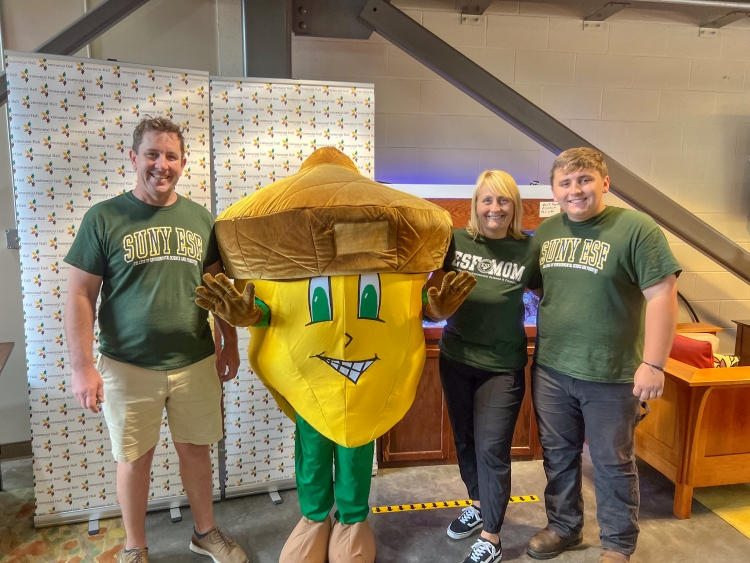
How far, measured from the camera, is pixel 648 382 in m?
1.83

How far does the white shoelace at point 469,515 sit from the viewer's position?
7.63ft

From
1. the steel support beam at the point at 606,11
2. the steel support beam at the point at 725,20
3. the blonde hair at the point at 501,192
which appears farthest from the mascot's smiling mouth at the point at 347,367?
the steel support beam at the point at 725,20

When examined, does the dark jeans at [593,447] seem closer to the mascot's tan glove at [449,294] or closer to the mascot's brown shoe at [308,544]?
the mascot's tan glove at [449,294]

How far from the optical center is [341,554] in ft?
6.33

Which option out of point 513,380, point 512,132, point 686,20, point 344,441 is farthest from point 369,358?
point 686,20

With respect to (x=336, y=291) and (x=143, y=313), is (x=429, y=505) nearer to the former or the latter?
(x=336, y=291)

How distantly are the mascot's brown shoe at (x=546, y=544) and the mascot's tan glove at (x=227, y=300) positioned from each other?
1.55 metres

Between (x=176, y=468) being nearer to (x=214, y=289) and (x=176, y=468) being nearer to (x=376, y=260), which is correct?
(x=214, y=289)

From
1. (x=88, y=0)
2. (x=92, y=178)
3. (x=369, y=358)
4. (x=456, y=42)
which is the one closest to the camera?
(x=369, y=358)

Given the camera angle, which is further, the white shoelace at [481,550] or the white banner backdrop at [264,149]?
the white banner backdrop at [264,149]

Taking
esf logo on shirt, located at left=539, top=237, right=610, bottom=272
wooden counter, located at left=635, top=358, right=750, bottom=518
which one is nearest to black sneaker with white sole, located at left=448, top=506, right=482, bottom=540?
wooden counter, located at left=635, top=358, right=750, bottom=518

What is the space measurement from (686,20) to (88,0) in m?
3.73

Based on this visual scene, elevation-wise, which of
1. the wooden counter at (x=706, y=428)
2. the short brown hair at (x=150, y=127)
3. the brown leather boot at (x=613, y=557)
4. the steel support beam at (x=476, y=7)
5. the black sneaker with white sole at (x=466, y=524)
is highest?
the steel support beam at (x=476, y=7)

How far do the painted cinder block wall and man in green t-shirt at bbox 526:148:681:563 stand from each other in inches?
60.6
